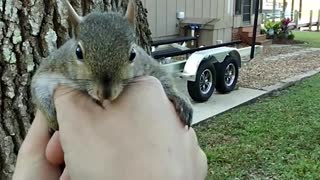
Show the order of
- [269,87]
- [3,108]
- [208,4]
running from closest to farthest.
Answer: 1. [3,108]
2. [269,87]
3. [208,4]

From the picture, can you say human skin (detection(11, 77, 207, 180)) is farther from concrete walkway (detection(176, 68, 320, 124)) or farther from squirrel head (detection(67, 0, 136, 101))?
concrete walkway (detection(176, 68, 320, 124))

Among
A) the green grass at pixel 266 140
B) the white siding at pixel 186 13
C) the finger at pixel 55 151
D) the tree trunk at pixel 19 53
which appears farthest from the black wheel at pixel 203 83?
the finger at pixel 55 151

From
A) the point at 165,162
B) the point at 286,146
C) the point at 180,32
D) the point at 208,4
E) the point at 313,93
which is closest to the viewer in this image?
the point at 165,162

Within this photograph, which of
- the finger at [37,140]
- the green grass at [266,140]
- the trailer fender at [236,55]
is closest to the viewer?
the finger at [37,140]

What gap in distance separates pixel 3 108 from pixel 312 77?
6514 mm

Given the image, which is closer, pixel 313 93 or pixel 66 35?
pixel 66 35

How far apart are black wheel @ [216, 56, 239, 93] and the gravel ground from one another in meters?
0.52

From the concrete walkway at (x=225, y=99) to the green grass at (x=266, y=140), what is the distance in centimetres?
15

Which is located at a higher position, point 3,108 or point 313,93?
point 3,108

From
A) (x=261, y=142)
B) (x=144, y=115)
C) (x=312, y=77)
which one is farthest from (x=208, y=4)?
(x=144, y=115)

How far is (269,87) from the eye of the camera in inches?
266

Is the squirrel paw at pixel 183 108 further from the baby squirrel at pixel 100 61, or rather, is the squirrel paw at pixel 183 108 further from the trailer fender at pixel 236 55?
the trailer fender at pixel 236 55

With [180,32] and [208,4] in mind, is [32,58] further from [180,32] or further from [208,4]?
[208,4]

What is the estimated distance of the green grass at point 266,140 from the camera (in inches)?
143
